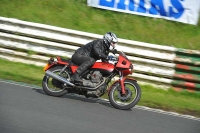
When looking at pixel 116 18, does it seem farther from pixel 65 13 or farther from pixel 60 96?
Answer: pixel 60 96

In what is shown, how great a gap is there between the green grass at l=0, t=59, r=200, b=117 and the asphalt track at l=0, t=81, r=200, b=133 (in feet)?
2.02

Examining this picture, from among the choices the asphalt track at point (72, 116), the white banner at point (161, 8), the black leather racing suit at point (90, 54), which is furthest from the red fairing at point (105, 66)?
the white banner at point (161, 8)

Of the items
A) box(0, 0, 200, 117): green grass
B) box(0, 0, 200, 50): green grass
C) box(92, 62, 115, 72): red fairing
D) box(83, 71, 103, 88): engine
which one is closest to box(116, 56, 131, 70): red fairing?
box(92, 62, 115, 72): red fairing

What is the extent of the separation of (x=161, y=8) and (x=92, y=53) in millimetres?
4092

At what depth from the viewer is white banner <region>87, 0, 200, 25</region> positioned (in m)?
11.7

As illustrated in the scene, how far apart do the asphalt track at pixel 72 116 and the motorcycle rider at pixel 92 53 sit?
66 centimetres

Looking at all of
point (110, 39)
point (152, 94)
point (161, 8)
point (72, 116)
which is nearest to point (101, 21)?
point (161, 8)

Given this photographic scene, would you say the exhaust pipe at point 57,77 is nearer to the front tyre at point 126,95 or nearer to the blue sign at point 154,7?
the front tyre at point 126,95

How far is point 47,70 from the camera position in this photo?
28.8 feet

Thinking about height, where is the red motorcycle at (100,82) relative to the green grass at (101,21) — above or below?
below

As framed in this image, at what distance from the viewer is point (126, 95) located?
8.38 m

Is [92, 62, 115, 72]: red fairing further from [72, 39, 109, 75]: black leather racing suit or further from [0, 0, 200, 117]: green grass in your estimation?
[0, 0, 200, 117]: green grass

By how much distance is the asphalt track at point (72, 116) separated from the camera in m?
6.22

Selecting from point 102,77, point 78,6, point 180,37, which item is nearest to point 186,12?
point 180,37
